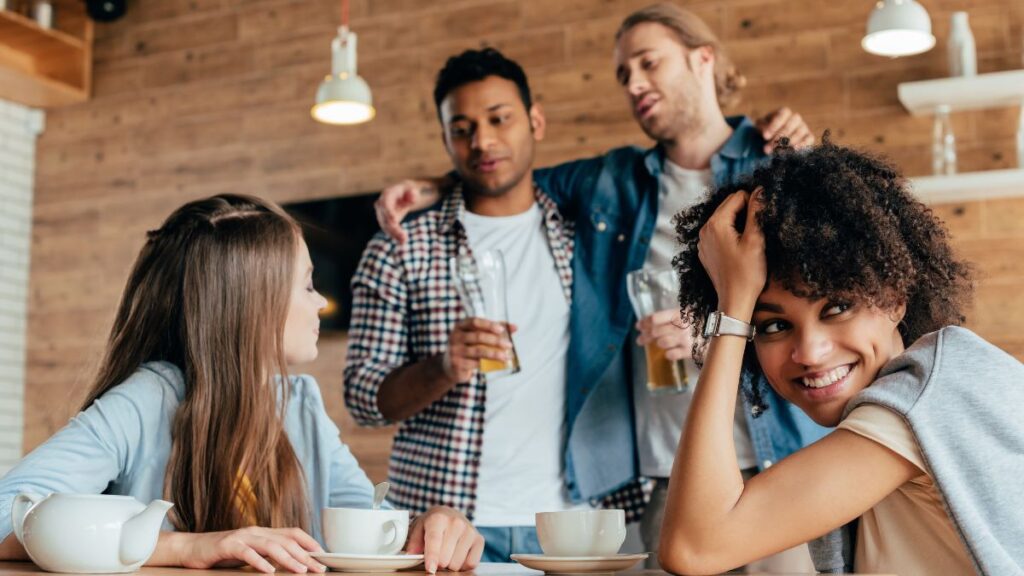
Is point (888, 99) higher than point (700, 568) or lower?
higher

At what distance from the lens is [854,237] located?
48.8 inches

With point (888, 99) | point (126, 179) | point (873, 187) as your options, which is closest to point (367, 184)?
point (126, 179)

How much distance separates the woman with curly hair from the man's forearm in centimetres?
97

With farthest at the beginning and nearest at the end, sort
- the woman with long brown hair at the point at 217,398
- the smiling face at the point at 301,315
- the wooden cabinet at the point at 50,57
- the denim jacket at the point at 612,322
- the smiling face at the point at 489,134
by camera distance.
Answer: the wooden cabinet at the point at 50,57 < the smiling face at the point at 489,134 < the denim jacket at the point at 612,322 < the smiling face at the point at 301,315 < the woman with long brown hair at the point at 217,398

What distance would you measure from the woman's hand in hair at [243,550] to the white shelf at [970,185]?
2729 mm

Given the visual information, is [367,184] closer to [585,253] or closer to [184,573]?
[585,253]

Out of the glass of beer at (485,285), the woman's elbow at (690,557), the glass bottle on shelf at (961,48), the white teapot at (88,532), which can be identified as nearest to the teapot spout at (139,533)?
the white teapot at (88,532)

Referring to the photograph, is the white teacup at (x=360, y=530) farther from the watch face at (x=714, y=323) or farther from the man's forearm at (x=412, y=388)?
the man's forearm at (x=412, y=388)

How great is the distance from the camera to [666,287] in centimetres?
211

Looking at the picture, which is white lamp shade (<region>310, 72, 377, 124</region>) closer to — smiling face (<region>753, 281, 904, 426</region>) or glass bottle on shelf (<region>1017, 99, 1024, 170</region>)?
glass bottle on shelf (<region>1017, 99, 1024, 170</region>)

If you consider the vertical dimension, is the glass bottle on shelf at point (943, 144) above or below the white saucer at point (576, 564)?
above

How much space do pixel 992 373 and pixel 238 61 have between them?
4.40 metres

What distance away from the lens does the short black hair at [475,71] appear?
8.55 ft

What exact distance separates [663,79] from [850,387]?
1380 millimetres
